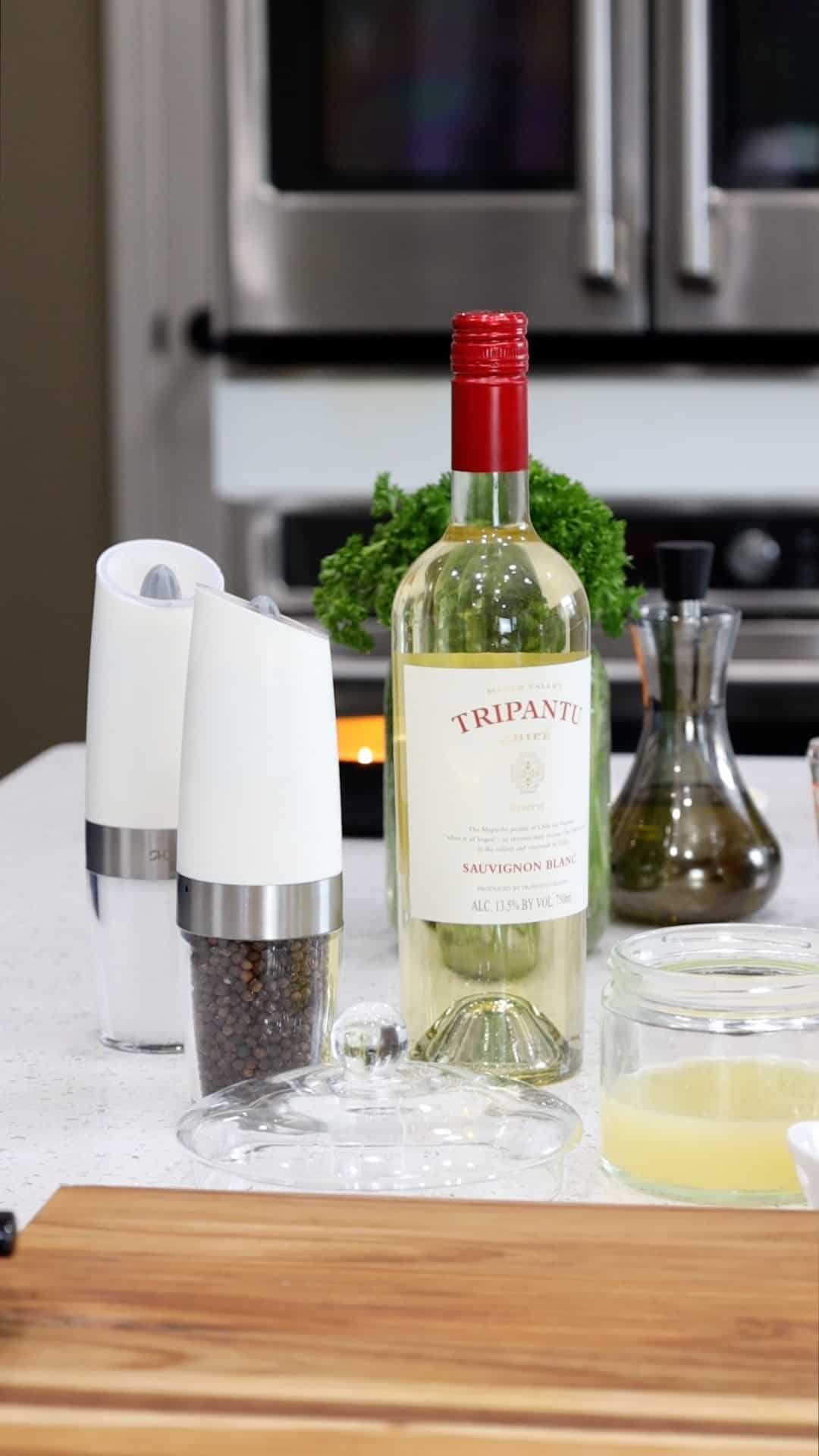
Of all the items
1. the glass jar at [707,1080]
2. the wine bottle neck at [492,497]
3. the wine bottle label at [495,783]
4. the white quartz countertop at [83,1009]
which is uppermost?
the wine bottle neck at [492,497]

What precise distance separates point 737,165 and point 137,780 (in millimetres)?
1511

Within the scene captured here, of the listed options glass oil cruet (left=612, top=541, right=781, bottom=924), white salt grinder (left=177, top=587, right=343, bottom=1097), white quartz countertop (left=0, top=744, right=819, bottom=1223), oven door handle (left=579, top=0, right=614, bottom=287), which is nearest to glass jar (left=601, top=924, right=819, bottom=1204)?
white quartz countertop (left=0, top=744, right=819, bottom=1223)

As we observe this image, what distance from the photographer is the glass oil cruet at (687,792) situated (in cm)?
100

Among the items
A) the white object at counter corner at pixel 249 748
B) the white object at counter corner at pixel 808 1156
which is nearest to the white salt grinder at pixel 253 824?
the white object at counter corner at pixel 249 748

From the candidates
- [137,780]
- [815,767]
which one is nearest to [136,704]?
[137,780]

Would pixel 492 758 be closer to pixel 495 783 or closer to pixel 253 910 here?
pixel 495 783

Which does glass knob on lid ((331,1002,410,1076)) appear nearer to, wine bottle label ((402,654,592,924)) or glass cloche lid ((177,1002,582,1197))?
glass cloche lid ((177,1002,582,1197))

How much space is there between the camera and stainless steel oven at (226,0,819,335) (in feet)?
6.73

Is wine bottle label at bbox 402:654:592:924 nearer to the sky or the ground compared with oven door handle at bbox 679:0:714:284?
nearer to the ground

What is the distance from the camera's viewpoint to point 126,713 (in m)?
0.80

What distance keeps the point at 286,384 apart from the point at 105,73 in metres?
0.41

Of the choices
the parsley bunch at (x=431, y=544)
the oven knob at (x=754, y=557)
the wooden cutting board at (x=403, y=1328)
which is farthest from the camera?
the oven knob at (x=754, y=557)

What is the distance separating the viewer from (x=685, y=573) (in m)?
1.00

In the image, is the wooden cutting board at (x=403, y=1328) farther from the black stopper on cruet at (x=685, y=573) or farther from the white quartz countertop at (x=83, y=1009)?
the black stopper on cruet at (x=685, y=573)
